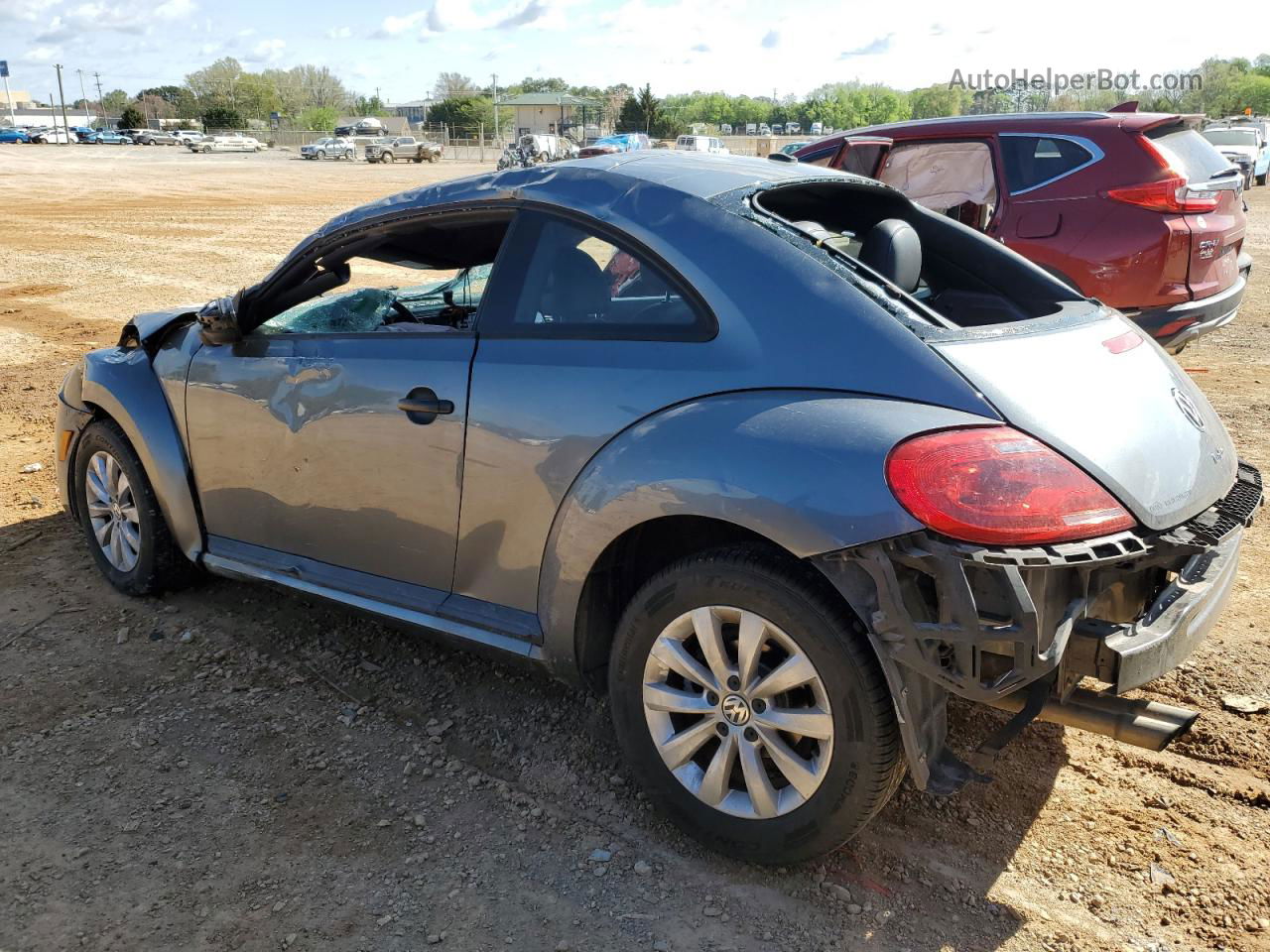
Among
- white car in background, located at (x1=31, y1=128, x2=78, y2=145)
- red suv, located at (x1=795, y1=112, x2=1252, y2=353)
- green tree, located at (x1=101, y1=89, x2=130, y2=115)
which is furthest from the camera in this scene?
green tree, located at (x1=101, y1=89, x2=130, y2=115)

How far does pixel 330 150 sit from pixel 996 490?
62.6m

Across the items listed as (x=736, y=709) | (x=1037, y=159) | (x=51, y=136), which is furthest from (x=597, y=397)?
(x=51, y=136)

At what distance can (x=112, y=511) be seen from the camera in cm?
444

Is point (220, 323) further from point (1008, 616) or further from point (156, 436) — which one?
point (1008, 616)

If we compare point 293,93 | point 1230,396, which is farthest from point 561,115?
point 1230,396

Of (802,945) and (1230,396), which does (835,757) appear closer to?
(802,945)

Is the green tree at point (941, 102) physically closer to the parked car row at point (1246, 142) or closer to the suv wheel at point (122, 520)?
the parked car row at point (1246, 142)

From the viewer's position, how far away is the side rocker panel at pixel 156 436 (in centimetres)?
404

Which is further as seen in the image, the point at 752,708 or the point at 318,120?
the point at 318,120

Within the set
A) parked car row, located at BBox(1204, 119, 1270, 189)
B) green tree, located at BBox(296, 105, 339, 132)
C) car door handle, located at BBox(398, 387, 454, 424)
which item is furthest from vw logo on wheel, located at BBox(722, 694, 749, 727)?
green tree, located at BBox(296, 105, 339, 132)

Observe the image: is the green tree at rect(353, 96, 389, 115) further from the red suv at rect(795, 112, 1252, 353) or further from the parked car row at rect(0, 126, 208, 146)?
the red suv at rect(795, 112, 1252, 353)

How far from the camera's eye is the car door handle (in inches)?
123

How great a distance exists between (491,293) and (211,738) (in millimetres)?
1657

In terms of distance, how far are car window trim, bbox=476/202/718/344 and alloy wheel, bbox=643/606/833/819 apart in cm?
71
